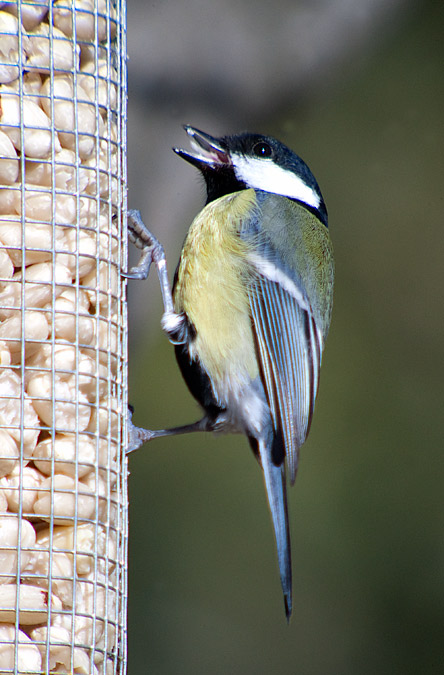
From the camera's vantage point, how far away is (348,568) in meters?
5.25

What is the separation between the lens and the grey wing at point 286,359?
231 cm

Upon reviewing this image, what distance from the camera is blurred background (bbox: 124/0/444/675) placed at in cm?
502

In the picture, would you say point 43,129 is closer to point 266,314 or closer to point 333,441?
point 266,314

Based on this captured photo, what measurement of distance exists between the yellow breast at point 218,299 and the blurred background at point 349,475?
2.61 metres

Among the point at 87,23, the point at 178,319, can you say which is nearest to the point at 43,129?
the point at 87,23

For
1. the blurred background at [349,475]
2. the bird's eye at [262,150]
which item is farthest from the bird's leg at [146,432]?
the blurred background at [349,475]

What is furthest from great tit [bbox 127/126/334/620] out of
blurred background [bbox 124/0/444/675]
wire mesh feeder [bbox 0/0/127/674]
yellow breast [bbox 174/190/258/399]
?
blurred background [bbox 124/0/444/675]

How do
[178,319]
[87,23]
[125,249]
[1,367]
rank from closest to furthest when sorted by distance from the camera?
[1,367]
[87,23]
[125,249]
[178,319]

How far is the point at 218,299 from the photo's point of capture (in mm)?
2285

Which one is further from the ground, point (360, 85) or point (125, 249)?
point (360, 85)

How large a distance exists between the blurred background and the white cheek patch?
235 cm

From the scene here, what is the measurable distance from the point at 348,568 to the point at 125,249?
12.4 ft

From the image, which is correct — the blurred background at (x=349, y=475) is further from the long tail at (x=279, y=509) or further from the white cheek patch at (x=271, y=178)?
the long tail at (x=279, y=509)

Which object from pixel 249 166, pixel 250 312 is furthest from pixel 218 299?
pixel 249 166
